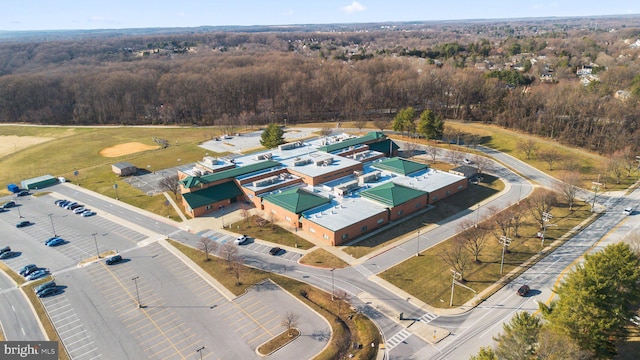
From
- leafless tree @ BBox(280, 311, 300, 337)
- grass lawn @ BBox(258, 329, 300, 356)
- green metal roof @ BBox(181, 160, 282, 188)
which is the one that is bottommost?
grass lawn @ BBox(258, 329, 300, 356)

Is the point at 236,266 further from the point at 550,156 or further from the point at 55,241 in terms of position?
the point at 550,156

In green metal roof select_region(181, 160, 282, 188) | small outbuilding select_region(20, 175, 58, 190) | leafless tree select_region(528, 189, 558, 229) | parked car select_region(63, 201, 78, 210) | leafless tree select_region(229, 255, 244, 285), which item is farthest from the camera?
small outbuilding select_region(20, 175, 58, 190)

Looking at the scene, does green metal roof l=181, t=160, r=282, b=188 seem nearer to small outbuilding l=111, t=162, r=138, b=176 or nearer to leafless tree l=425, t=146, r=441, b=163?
small outbuilding l=111, t=162, r=138, b=176

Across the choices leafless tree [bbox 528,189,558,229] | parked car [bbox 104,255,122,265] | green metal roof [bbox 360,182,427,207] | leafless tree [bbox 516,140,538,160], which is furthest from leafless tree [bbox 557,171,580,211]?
parked car [bbox 104,255,122,265]

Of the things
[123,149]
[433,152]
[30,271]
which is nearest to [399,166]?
[433,152]

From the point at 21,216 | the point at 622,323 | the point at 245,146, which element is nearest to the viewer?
the point at 622,323

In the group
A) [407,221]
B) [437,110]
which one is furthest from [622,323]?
[437,110]

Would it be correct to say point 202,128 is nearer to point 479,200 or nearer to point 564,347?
point 479,200
